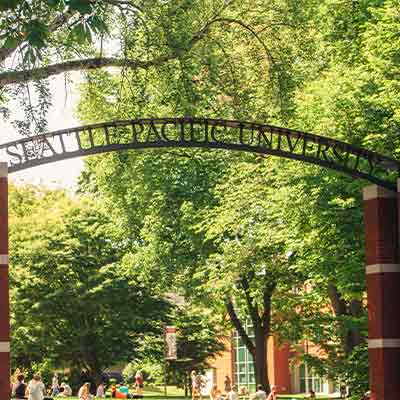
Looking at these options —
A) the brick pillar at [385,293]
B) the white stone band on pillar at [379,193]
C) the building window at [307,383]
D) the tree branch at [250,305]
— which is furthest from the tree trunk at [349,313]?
the building window at [307,383]

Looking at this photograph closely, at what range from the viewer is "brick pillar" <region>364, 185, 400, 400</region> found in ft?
71.1

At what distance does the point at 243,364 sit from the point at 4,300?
65.0 metres

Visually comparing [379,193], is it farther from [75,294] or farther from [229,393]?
[75,294]

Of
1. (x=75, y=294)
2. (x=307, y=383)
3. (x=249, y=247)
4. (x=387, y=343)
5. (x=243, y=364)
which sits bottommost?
(x=307, y=383)

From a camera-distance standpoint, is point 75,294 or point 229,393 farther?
point 75,294

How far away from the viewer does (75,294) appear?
62.9 meters

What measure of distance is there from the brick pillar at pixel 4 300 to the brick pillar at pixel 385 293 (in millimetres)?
5946

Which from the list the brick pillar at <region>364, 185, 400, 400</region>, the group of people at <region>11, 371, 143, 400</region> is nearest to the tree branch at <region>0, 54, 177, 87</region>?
the brick pillar at <region>364, 185, 400, 400</region>

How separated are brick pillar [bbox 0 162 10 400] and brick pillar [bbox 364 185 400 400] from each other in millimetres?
5946

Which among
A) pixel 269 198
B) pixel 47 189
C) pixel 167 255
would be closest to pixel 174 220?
pixel 167 255

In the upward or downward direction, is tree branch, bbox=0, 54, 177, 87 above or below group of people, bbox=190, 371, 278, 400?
above


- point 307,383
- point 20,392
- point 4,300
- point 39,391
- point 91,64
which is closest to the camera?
point 4,300

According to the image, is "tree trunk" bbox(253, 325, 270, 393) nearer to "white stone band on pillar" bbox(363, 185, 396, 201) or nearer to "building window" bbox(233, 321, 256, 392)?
"building window" bbox(233, 321, 256, 392)

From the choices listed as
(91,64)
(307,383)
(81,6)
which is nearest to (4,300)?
(91,64)
